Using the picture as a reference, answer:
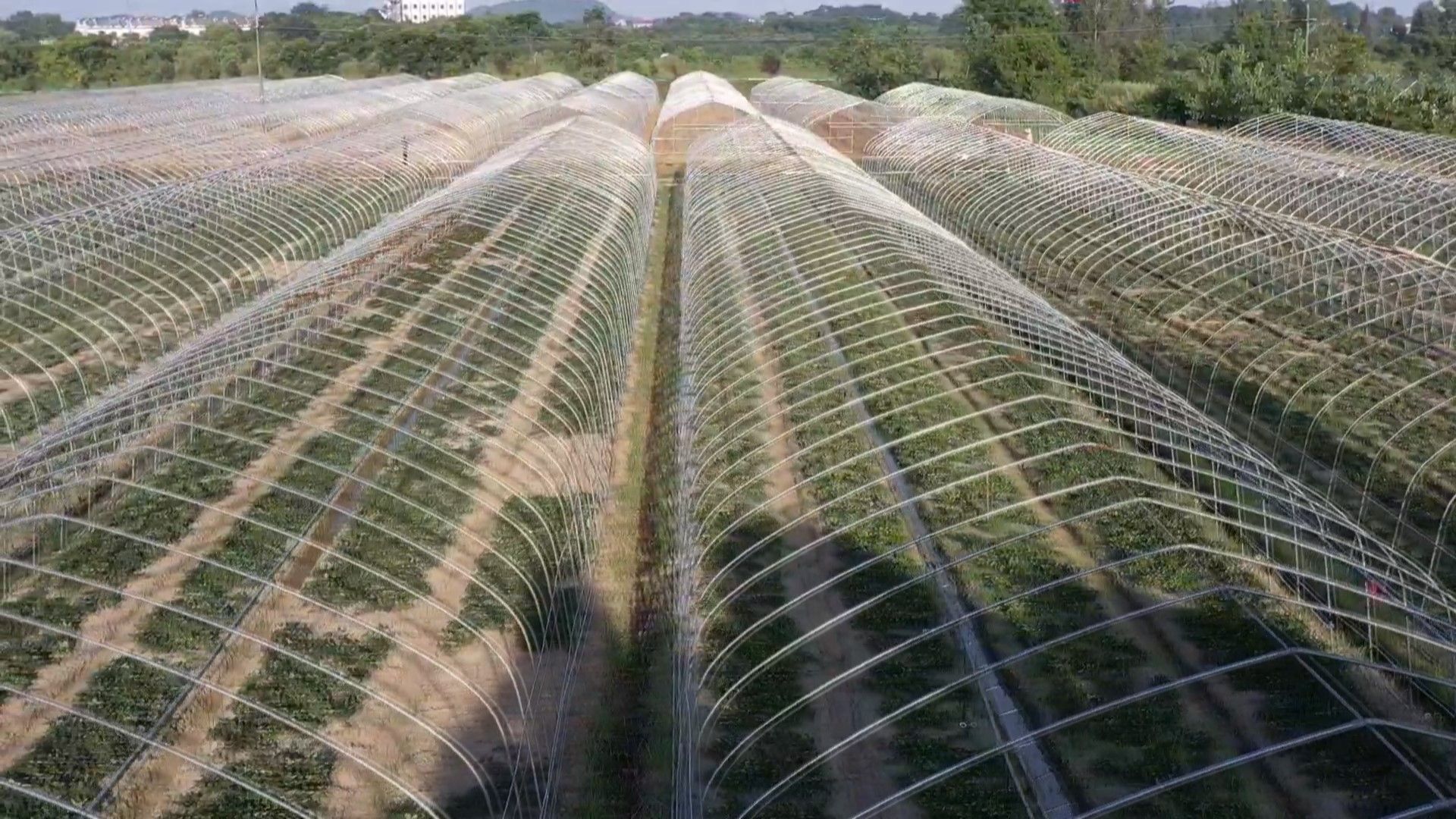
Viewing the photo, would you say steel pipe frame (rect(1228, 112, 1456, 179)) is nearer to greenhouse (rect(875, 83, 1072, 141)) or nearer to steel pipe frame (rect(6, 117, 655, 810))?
greenhouse (rect(875, 83, 1072, 141))

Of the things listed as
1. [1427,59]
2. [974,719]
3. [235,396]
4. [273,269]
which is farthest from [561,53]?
[974,719]

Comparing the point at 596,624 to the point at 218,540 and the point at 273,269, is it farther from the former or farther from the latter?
the point at 273,269

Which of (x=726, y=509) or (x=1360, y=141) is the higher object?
(x=1360, y=141)

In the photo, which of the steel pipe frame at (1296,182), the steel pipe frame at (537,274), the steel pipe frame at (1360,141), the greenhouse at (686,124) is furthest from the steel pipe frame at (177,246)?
the steel pipe frame at (1360,141)

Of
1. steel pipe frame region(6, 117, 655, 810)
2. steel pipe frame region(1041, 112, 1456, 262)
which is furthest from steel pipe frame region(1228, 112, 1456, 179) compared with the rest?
steel pipe frame region(6, 117, 655, 810)

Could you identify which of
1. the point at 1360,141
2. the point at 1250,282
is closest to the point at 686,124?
the point at 1360,141

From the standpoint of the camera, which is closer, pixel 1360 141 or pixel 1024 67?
pixel 1360 141

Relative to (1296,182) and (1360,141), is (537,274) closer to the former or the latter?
(1296,182)
